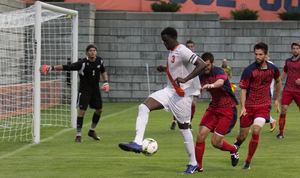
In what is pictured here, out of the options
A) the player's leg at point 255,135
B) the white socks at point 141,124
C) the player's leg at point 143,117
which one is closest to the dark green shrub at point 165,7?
the player's leg at point 255,135

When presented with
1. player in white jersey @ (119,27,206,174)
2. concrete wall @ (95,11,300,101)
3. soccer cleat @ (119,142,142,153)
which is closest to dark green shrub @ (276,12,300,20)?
concrete wall @ (95,11,300,101)

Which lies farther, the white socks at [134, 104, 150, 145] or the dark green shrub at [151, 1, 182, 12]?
the dark green shrub at [151, 1, 182, 12]

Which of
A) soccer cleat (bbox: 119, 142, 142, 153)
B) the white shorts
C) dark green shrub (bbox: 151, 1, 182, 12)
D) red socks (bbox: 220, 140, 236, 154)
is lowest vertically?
red socks (bbox: 220, 140, 236, 154)

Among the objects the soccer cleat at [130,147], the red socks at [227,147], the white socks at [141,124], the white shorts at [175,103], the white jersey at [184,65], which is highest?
the white jersey at [184,65]

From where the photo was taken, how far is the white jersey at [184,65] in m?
6.12

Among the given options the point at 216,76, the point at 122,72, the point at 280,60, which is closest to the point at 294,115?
the point at 280,60

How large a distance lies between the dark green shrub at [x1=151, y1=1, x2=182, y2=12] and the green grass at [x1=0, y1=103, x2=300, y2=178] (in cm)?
1065

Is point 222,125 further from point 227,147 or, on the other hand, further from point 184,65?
point 184,65

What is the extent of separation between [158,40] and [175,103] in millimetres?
15073

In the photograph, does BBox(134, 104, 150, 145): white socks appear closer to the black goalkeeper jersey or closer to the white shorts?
the white shorts

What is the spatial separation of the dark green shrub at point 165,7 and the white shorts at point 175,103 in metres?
15.3

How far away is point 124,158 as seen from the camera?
7.74 meters

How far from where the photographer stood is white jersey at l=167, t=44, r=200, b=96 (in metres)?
6.12

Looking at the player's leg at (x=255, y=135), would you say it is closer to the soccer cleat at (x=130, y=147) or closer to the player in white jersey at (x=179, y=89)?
the player in white jersey at (x=179, y=89)
